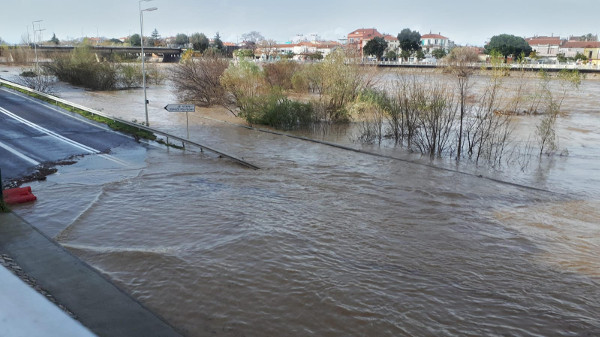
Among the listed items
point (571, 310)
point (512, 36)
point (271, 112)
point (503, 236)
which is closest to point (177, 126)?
point (271, 112)

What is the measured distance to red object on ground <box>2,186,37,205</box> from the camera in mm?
12005

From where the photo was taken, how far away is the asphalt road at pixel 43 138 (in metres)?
16.9

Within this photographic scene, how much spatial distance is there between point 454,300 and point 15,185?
12.5m

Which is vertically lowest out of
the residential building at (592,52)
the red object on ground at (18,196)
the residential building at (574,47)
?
the red object on ground at (18,196)

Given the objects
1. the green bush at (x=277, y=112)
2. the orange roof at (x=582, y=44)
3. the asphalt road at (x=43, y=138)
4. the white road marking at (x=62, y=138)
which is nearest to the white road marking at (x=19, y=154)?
the asphalt road at (x=43, y=138)

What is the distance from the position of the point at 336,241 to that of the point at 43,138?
632 inches

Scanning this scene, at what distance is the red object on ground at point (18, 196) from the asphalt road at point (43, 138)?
2.48m

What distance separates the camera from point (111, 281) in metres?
8.18

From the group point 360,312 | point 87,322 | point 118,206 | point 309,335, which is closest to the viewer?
point 87,322

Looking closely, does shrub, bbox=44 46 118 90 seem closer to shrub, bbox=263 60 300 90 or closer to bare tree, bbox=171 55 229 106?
bare tree, bbox=171 55 229 106

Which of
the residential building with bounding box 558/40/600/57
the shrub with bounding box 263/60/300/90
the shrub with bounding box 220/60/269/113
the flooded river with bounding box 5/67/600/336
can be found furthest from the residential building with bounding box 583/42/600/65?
the flooded river with bounding box 5/67/600/336

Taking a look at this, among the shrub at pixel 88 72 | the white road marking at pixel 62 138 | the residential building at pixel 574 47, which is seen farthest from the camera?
the residential building at pixel 574 47

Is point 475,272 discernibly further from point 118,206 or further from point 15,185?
point 15,185

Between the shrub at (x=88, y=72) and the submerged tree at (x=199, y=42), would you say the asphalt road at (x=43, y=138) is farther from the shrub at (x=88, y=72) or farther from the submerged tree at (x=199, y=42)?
the submerged tree at (x=199, y=42)
